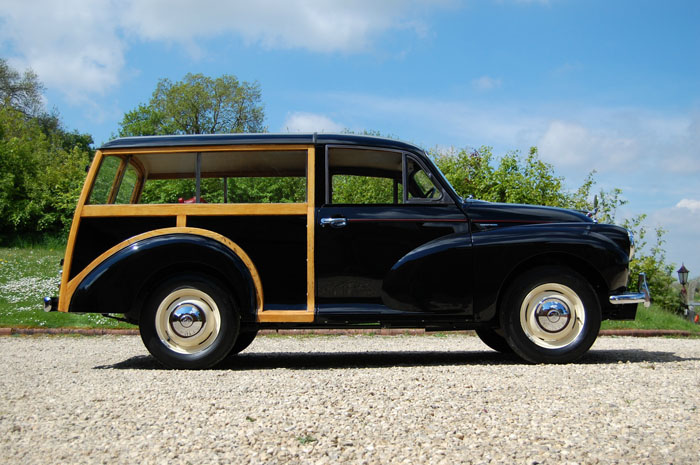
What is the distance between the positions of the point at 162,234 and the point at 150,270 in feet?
1.24

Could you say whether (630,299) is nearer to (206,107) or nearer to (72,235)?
(72,235)

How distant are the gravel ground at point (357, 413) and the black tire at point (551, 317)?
257mm

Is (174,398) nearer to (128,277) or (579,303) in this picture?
(128,277)

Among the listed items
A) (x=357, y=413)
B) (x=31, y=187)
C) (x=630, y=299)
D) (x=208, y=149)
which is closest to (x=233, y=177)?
(x=208, y=149)

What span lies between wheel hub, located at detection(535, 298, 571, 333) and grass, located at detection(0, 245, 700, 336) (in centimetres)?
669

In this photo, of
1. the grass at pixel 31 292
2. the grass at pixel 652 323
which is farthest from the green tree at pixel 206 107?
the grass at pixel 652 323

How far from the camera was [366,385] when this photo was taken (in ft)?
16.4

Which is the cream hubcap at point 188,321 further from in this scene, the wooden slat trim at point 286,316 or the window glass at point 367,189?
the window glass at point 367,189

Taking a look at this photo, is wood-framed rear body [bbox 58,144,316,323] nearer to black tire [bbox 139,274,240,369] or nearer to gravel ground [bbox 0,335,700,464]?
black tire [bbox 139,274,240,369]

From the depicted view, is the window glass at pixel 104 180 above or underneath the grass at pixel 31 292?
above

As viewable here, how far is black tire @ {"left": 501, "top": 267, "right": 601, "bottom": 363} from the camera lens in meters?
6.23

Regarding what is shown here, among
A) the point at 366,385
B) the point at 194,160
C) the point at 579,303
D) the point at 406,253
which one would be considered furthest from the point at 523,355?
the point at 194,160

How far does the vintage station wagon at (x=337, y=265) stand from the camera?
6230 mm

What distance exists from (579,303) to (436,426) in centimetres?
306
